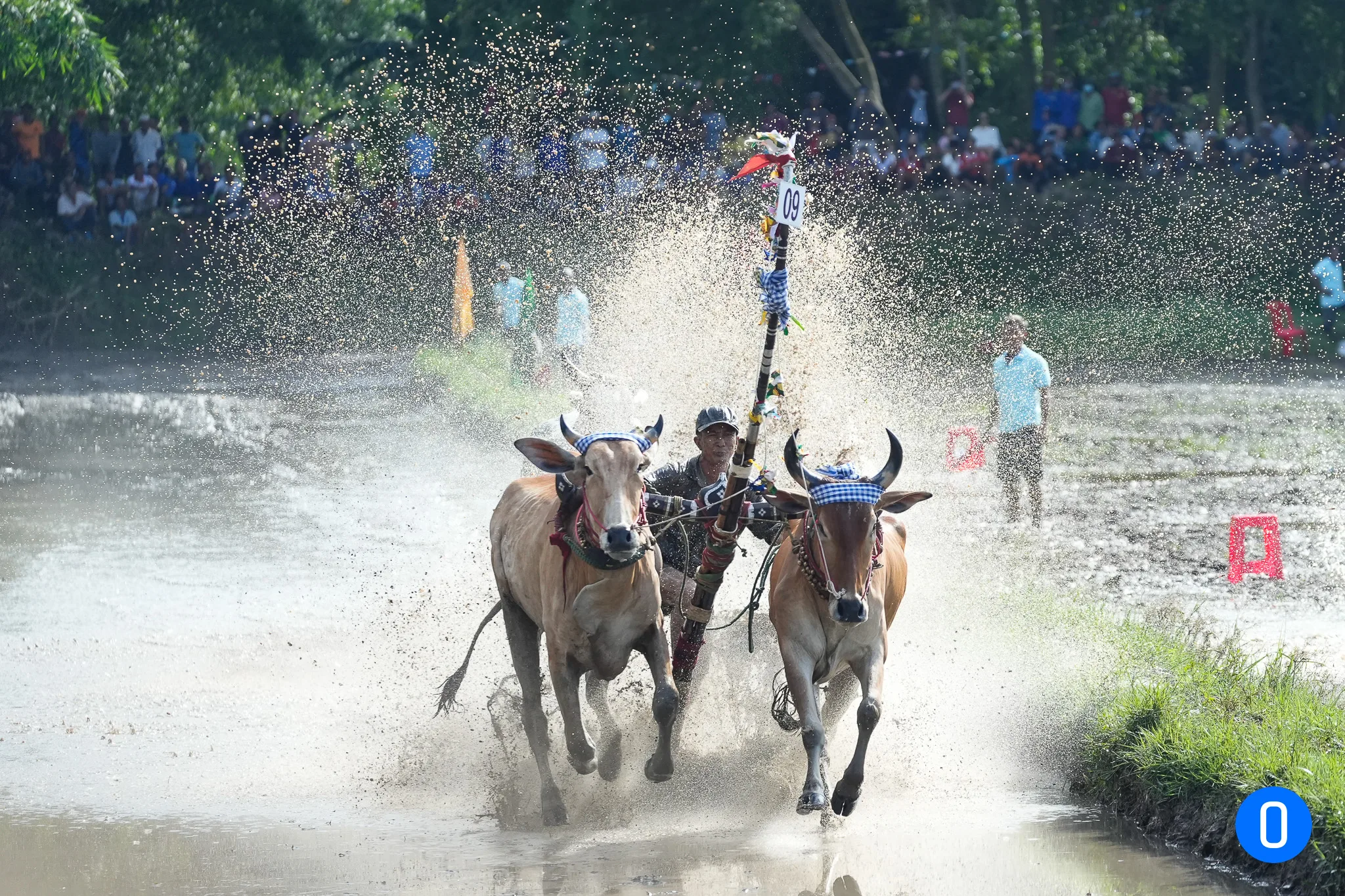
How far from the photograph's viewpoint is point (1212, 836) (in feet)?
26.3

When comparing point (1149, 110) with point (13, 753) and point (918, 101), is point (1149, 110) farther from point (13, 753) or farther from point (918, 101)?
point (13, 753)

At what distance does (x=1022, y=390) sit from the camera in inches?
573

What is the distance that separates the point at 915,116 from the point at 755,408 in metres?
23.6

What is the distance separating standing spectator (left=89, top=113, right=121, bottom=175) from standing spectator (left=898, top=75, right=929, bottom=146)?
12.6 meters

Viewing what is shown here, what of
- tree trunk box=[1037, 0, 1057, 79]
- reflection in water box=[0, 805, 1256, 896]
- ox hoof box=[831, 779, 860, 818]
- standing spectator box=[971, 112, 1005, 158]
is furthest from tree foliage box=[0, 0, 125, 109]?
ox hoof box=[831, 779, 860, 818]

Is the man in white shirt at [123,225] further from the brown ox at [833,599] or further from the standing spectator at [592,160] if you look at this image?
the brown ox at [833,599]

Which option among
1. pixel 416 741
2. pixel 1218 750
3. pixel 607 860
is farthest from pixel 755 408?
pixel 416 741

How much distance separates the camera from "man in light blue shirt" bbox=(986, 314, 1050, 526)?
572 inches

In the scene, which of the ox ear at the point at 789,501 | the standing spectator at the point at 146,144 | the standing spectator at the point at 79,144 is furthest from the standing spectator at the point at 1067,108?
the ox ear at the point at 789,501

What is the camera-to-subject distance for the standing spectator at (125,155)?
30781 millimetres

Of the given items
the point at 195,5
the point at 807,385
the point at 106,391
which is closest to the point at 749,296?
the point at 807,385

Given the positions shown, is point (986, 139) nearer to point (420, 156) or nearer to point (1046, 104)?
point (1046, 104)

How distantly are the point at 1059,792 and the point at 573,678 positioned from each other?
237 cm

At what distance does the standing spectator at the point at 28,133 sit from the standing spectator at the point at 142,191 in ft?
5.01
